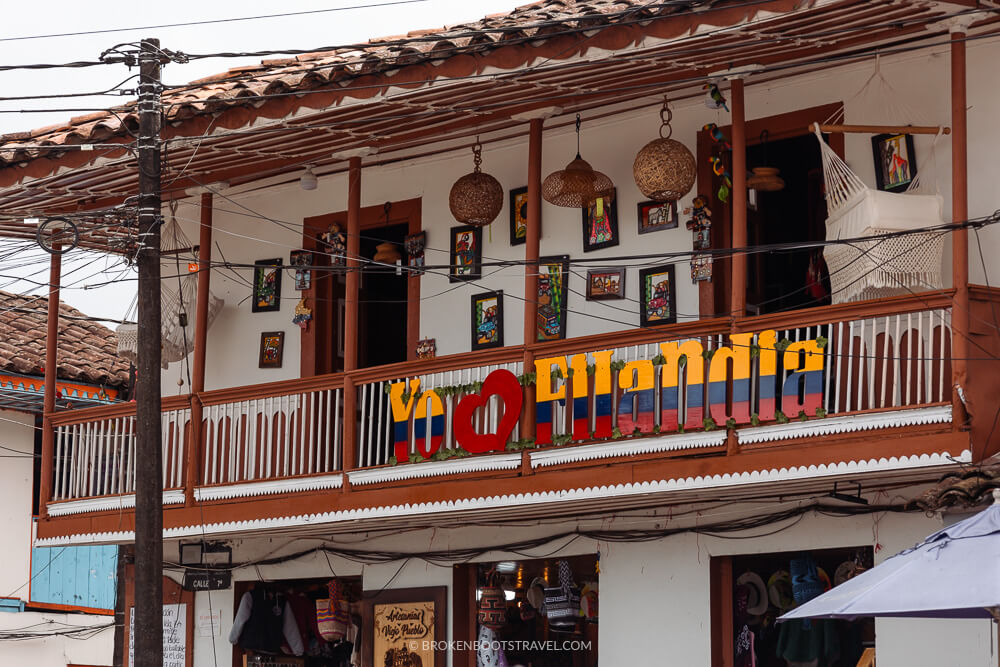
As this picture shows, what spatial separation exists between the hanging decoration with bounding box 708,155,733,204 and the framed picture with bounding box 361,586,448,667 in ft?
14.8

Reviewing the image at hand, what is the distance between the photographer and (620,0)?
11.9 m

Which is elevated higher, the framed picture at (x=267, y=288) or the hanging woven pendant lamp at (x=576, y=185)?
the hanging woven pendant lamp at (x=576, y=185)

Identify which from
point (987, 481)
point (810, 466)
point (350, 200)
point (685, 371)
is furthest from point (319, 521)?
point (987, 481)

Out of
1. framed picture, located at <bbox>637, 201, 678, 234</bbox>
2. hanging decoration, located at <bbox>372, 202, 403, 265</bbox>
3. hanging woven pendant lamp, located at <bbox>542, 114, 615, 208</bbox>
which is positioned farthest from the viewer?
hanging decoration, located at <bbox>372, 202, 403, 265</bbox>

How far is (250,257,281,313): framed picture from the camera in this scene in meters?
16.1

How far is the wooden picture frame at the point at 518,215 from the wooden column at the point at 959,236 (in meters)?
4.63

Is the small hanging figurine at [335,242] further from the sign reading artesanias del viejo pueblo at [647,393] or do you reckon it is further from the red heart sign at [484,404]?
the red heart sign at [484,404]

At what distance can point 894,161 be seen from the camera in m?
11.9

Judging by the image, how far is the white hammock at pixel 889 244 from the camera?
10945mm

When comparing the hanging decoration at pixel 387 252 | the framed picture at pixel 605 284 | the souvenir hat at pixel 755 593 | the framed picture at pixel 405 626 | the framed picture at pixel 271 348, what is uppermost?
the hanging decoration at pixel 387 252

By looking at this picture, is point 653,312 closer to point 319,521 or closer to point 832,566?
point 832,566

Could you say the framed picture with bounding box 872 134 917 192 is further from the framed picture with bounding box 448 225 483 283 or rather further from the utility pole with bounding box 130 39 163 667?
the utility pole with bounding box 130 39 163 667

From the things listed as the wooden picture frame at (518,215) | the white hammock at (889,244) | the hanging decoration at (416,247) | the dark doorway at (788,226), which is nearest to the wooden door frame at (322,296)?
the hanging decoration at (416,247)

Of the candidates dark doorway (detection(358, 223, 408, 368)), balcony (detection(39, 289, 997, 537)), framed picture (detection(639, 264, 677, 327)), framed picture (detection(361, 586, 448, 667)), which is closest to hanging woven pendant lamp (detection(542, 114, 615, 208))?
framed picture (detection(639, 264, 677, 327))
